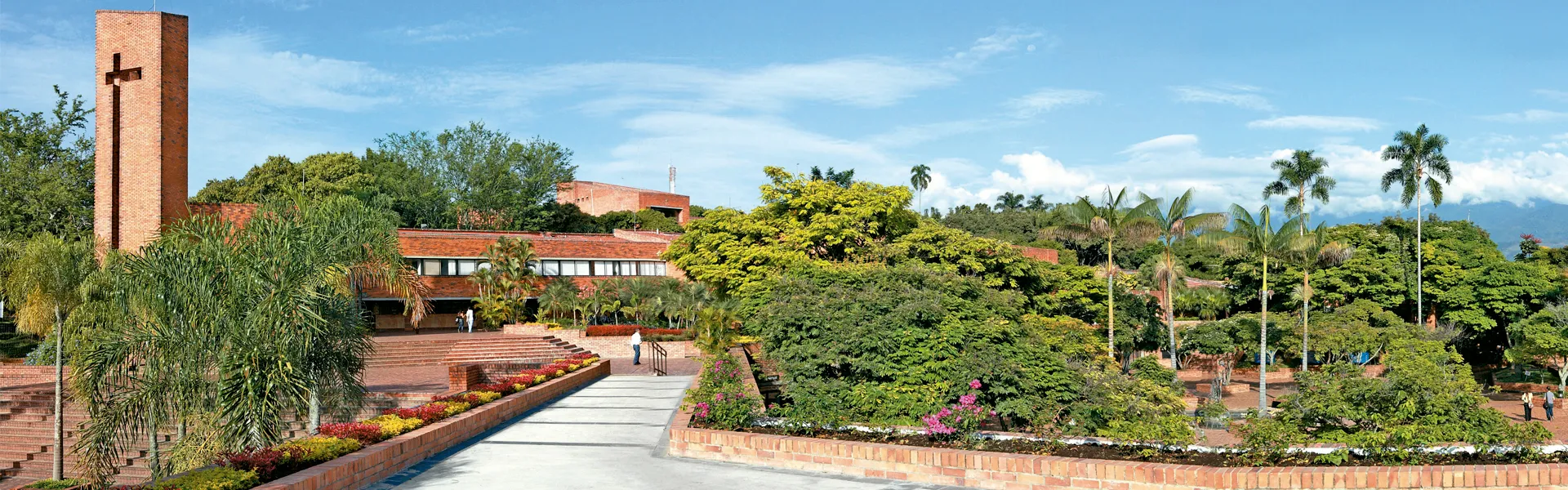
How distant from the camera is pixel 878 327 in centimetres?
1391

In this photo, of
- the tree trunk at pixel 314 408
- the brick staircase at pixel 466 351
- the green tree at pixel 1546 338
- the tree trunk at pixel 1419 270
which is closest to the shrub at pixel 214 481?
the tree trunk at pixel 314 408

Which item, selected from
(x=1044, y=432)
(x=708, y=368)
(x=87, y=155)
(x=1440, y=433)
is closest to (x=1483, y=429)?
(x=1440, y=433)

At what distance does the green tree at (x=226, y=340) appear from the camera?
42.7 feet

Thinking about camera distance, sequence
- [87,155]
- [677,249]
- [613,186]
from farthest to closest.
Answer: [613,186] → [87,155] → [677,249]

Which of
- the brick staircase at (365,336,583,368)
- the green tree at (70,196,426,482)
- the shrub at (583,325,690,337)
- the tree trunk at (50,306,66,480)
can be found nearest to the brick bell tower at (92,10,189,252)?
the brick staircase at (365,336,583,368)

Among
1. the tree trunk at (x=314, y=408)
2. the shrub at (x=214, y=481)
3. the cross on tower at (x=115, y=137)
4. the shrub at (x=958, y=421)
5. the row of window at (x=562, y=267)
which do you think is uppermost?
the cross on tower at (x=115, y=137)

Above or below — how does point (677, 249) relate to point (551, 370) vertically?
above

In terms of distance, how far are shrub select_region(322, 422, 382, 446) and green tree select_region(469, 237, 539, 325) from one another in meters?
28.4

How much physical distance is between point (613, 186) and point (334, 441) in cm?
7013

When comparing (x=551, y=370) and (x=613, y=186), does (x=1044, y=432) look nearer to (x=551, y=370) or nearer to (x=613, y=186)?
(x=551, y=370)

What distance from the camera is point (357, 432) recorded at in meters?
11.3

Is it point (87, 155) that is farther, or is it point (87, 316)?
point (87, 155)

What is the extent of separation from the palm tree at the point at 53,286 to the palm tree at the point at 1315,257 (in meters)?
31.8

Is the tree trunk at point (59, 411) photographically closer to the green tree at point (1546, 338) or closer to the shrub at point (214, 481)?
the shrub at point (214, 481)
